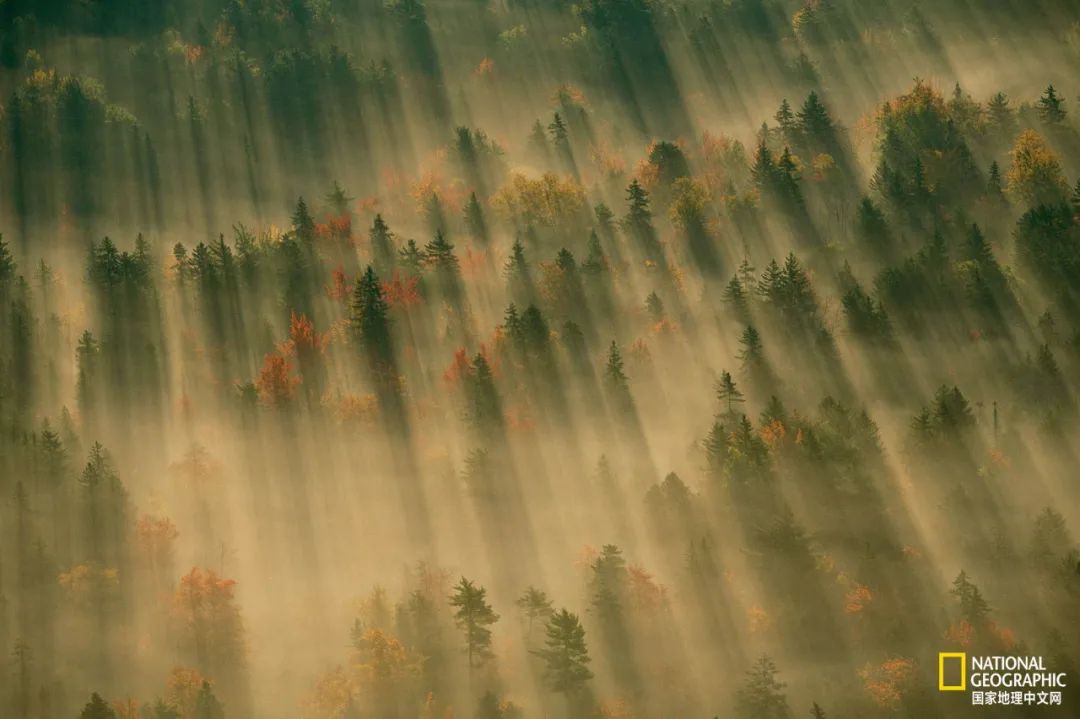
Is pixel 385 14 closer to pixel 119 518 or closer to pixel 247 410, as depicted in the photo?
pixel 247 410

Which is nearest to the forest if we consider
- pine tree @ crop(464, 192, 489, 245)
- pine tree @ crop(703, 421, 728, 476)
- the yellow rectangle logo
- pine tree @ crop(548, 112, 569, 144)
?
pine tree @ crop(464, 192, 489, 245)

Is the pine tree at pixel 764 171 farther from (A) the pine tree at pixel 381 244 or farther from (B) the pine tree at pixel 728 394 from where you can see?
(A) the pine tree at pixel 381 244

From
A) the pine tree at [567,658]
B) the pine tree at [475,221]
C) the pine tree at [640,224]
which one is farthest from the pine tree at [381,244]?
the pine tree at [567,658]

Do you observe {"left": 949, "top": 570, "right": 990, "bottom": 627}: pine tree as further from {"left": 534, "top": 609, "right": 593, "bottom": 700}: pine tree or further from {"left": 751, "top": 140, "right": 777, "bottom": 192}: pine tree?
{"left": 751, "top": 140, "right": 777, "bottom": 192}: pine tree

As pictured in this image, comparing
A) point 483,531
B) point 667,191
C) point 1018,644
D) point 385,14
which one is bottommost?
point 1018,644

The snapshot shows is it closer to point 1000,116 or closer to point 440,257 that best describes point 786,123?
point 1000,116

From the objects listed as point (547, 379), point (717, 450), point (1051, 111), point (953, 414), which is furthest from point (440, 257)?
point (1051, 111)

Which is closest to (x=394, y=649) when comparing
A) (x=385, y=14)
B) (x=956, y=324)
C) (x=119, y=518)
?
(x=119, y=518)
